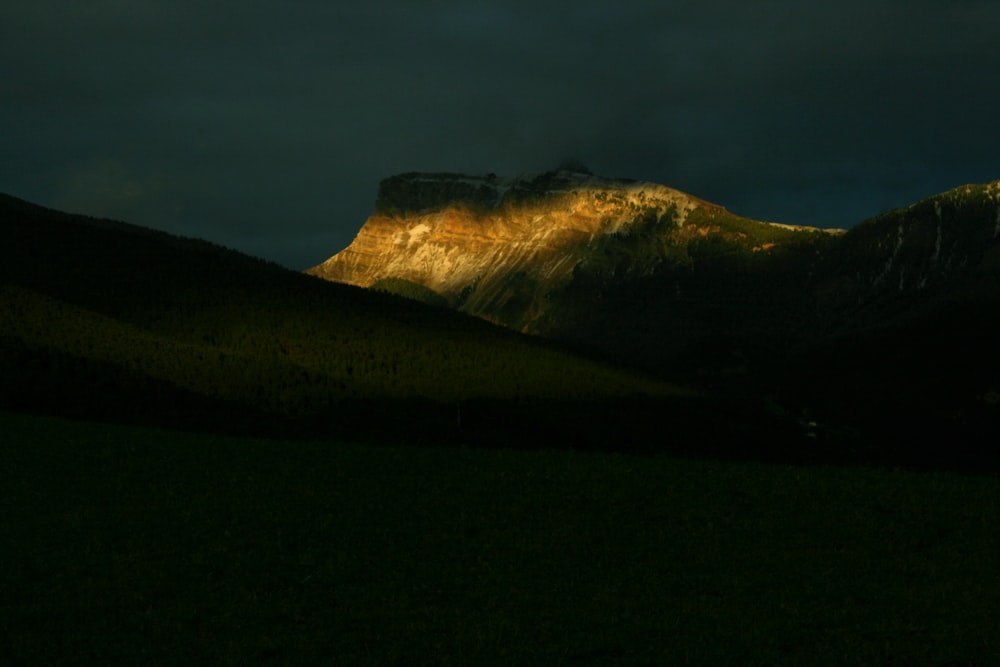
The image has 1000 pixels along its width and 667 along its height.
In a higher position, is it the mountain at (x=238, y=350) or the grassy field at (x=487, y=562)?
the mountain at (x=238, y=350)

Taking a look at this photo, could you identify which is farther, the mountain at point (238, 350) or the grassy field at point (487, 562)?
the mountain at point (238, 350)

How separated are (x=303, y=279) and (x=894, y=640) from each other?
182 metres

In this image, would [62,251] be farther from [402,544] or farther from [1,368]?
[402,544]

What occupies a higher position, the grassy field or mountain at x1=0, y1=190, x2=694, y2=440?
mountain at x1=0, y1=190, x2=694, y2=440

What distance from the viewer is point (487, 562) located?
92.1 ft

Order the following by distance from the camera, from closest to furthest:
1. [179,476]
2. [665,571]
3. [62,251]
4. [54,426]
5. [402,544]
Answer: [665,571], [402,544], [179,476], [54,426], [62,251]

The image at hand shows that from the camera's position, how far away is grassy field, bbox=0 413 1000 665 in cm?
2070

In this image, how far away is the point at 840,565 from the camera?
91.7 ft

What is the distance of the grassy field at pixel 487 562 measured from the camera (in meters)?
20.7

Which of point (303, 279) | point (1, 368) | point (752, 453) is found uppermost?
point (303, 279)

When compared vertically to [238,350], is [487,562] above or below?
below

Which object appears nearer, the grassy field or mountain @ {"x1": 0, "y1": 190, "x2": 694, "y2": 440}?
the grassy field

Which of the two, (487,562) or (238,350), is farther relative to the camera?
(238,350)

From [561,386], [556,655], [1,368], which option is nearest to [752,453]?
[561,386]
